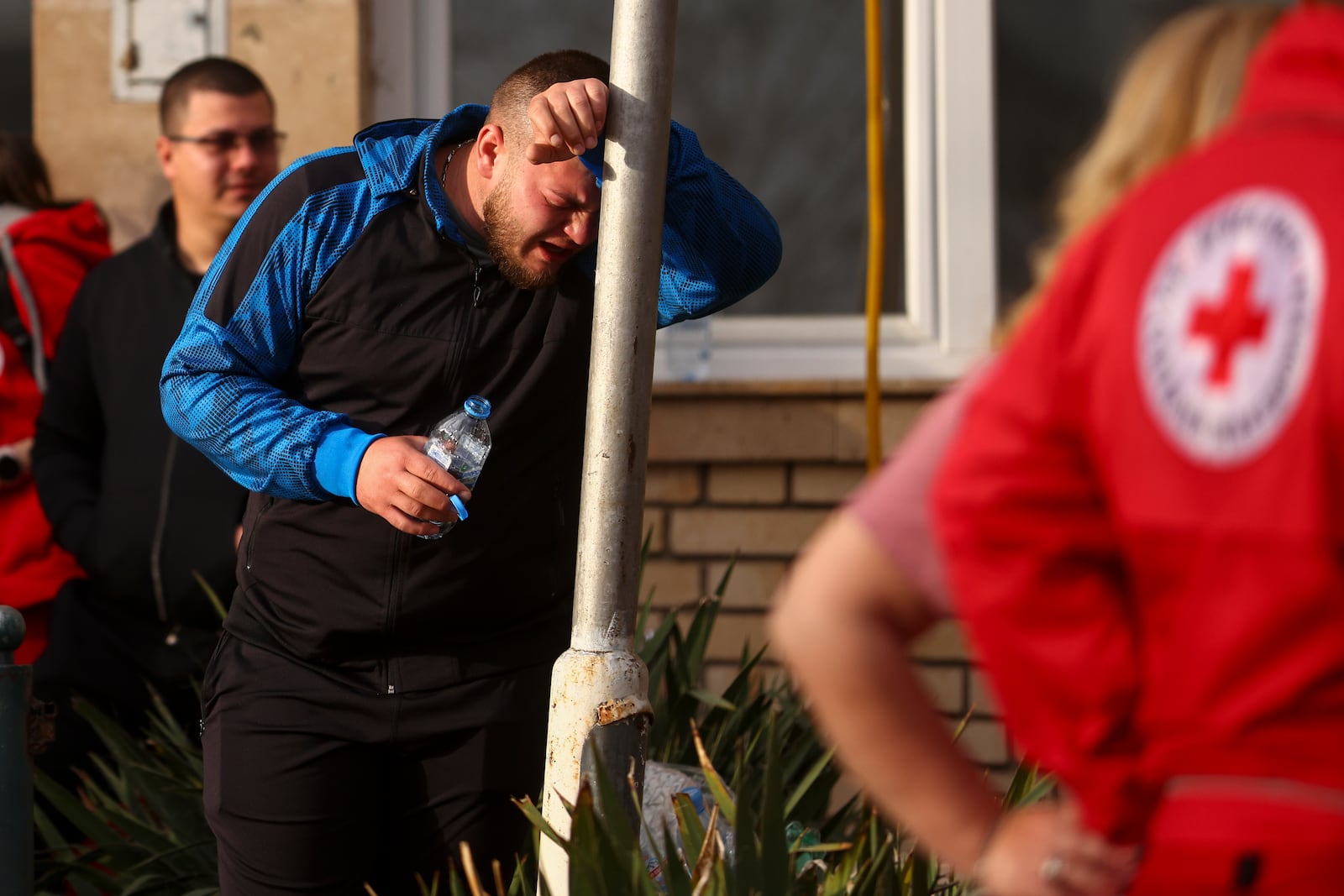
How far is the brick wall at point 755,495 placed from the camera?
182 inches

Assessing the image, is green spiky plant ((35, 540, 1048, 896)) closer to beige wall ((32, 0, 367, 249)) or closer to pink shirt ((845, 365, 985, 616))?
pink shirt ((845, 365, 985, 616))

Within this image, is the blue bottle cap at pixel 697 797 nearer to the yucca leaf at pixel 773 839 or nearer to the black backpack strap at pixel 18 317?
the yucca leaf at pixel 773 839

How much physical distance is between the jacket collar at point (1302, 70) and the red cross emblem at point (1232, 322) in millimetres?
121

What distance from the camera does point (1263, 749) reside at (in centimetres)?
100

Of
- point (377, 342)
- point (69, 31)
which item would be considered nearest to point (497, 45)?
point (69, 31)

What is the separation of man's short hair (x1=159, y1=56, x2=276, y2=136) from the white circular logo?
3435mm

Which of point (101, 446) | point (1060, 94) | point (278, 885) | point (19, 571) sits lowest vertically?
point (278, 885)

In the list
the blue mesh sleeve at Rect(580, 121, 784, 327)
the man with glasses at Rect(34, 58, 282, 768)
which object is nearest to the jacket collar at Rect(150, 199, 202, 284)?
the man with glasses at Rect(34, 58, 282, 768)

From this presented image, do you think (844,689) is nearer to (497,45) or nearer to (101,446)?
(101,446)

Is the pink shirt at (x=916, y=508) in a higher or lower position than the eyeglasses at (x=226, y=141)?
lower

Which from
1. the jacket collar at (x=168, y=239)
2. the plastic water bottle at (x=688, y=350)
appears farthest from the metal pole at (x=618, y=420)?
the plastic water bottle at (x=688, y=350)

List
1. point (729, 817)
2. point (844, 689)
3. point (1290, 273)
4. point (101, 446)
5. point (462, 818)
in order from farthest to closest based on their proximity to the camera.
→ point (101, 446), point (462, 818), point (729, 817), point (844, 689), point (1290, 273)

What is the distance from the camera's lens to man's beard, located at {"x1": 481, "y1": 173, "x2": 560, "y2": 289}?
2.58 metres

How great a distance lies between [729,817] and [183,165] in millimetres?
2399
